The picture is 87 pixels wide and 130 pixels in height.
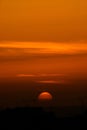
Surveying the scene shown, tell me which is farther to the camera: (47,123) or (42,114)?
(42,114)

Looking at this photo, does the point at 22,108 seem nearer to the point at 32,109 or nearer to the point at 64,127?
the point at 32,109

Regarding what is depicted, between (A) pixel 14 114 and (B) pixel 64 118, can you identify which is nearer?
(B) pixel 64 118

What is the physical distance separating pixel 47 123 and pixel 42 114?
217 inches

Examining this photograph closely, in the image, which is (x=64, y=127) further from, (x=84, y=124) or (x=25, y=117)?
(x=25, y=117)

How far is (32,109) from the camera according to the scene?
47719 millimetres

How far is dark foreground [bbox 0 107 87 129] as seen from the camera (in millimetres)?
38656

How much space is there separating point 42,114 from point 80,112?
11.9 ft

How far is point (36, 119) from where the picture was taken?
43000 millimetres

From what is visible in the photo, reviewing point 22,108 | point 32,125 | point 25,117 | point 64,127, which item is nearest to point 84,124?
point 64,127

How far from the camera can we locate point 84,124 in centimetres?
3791

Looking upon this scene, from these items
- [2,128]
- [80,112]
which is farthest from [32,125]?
[80,112]

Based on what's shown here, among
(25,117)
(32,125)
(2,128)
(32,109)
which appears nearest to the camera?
(2,128)

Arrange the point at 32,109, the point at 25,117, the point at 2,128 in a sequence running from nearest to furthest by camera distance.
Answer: the point at 2,128 → the point at 25,117 → the point at 32,109

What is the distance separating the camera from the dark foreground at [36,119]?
38.7 m
